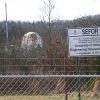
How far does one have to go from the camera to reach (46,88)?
39.1 feet

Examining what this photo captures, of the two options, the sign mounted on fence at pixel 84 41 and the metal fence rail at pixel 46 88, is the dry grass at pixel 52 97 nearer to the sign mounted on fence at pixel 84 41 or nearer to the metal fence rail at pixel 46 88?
the metal fence rail at pixel 46 88

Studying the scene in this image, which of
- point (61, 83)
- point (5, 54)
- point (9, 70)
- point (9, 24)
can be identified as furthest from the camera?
point (9, 24)

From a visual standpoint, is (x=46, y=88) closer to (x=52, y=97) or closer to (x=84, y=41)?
(x=52, y=97)

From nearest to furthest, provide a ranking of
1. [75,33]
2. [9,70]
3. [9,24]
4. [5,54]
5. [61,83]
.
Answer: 1. [75,33]
2. [61,83]
3. [9,70]
4. [5,54]
5. [9,24]

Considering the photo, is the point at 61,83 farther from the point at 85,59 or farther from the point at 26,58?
the point at 26,58

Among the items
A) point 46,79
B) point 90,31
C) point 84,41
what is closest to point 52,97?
point 46,79

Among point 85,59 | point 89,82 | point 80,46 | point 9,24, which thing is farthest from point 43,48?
point 9,24

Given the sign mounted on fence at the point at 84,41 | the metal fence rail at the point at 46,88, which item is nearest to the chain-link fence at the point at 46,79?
the metal fence rail at the point at 46,88

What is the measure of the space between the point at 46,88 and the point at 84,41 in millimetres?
2685

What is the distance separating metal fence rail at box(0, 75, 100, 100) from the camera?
34.7ft

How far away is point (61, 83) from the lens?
11.5m

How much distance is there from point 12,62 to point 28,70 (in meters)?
0.76

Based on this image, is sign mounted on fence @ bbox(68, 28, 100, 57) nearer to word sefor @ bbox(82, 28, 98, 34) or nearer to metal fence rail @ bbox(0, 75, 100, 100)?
word sefor @ bbox(82, 28, 98, 34)

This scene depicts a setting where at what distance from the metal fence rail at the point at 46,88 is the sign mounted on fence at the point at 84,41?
1.20 m
